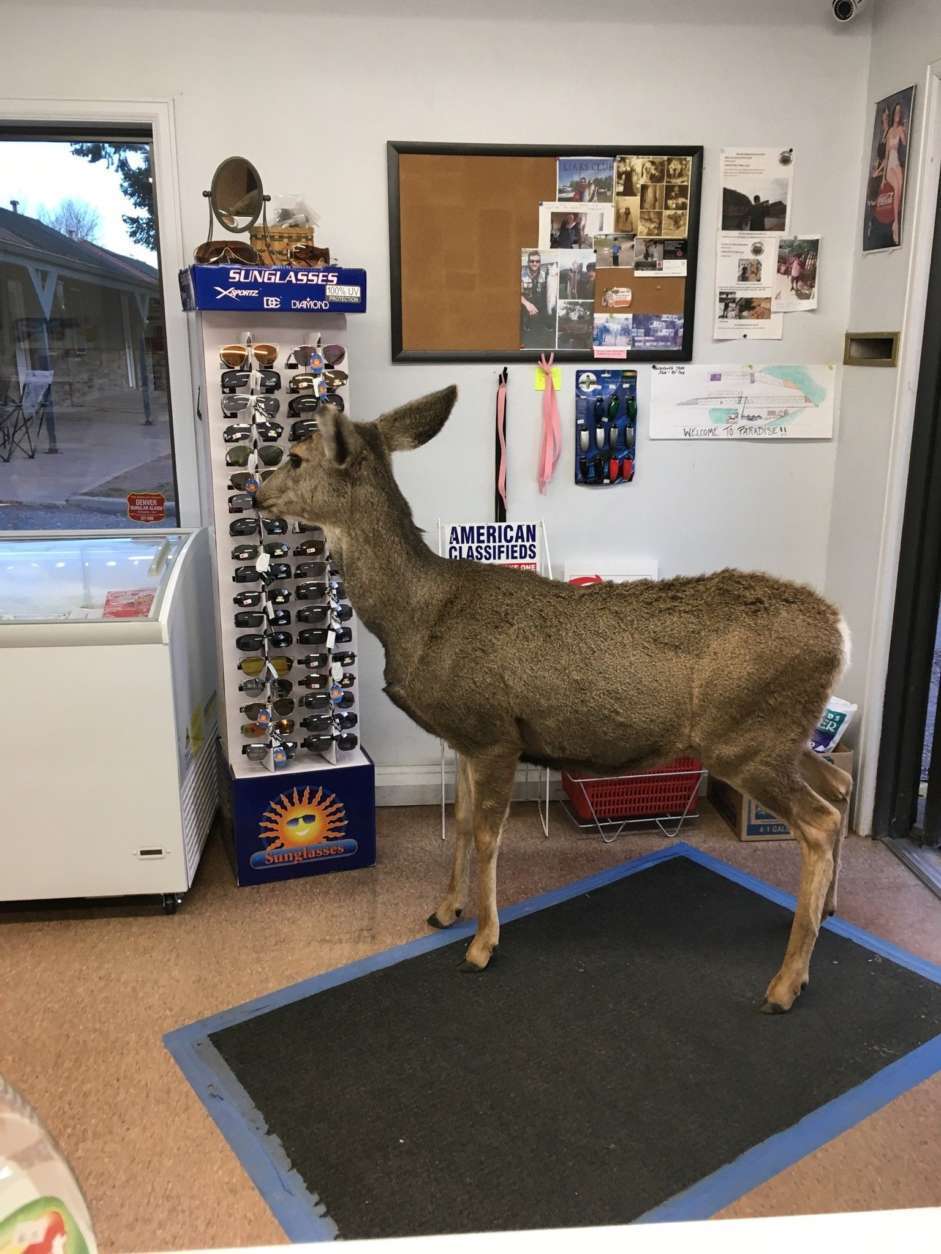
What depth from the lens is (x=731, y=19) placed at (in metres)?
3.48

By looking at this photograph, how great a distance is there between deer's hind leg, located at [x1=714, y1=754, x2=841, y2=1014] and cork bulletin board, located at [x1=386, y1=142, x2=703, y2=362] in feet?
5.80

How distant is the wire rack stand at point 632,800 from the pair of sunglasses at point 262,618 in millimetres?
1267

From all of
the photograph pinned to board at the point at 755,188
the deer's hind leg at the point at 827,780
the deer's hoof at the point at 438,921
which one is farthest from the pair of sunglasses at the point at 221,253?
the deer's hind leg at the point at 827,780

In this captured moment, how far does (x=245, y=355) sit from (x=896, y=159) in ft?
7.61

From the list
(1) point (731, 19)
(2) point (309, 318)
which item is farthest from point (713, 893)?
(1) point (731, 19)

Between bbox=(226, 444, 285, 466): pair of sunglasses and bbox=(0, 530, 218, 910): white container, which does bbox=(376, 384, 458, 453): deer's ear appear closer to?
bbox=(226, 444, 285, 466): pair of sunglasses

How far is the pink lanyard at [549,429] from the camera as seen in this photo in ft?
12.1

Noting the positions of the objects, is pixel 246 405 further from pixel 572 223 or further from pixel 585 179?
pixel 585 179

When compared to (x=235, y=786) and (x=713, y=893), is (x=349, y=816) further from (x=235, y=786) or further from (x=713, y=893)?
(x=713, y=893)

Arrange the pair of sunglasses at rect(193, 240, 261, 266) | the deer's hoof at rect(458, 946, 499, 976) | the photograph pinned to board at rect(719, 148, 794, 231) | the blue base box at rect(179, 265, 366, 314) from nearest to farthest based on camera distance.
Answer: the deer's hoof at rect(458, 946, 499, 976) → the blue base box at rect(179, 265, 366, 314) → the pair of sunglasses at rect(193, 240, 261, 266) → the photograph pinned to board at rect(719, 148, 794, 231)

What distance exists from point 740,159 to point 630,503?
130 cm

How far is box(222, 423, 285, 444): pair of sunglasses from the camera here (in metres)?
3.13

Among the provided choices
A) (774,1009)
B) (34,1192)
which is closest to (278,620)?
(774,1009)

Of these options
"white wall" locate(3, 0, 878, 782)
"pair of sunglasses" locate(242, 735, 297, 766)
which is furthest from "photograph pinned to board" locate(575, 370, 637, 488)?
"pair of sunglasses" locate(242, 735, 297, 766)
